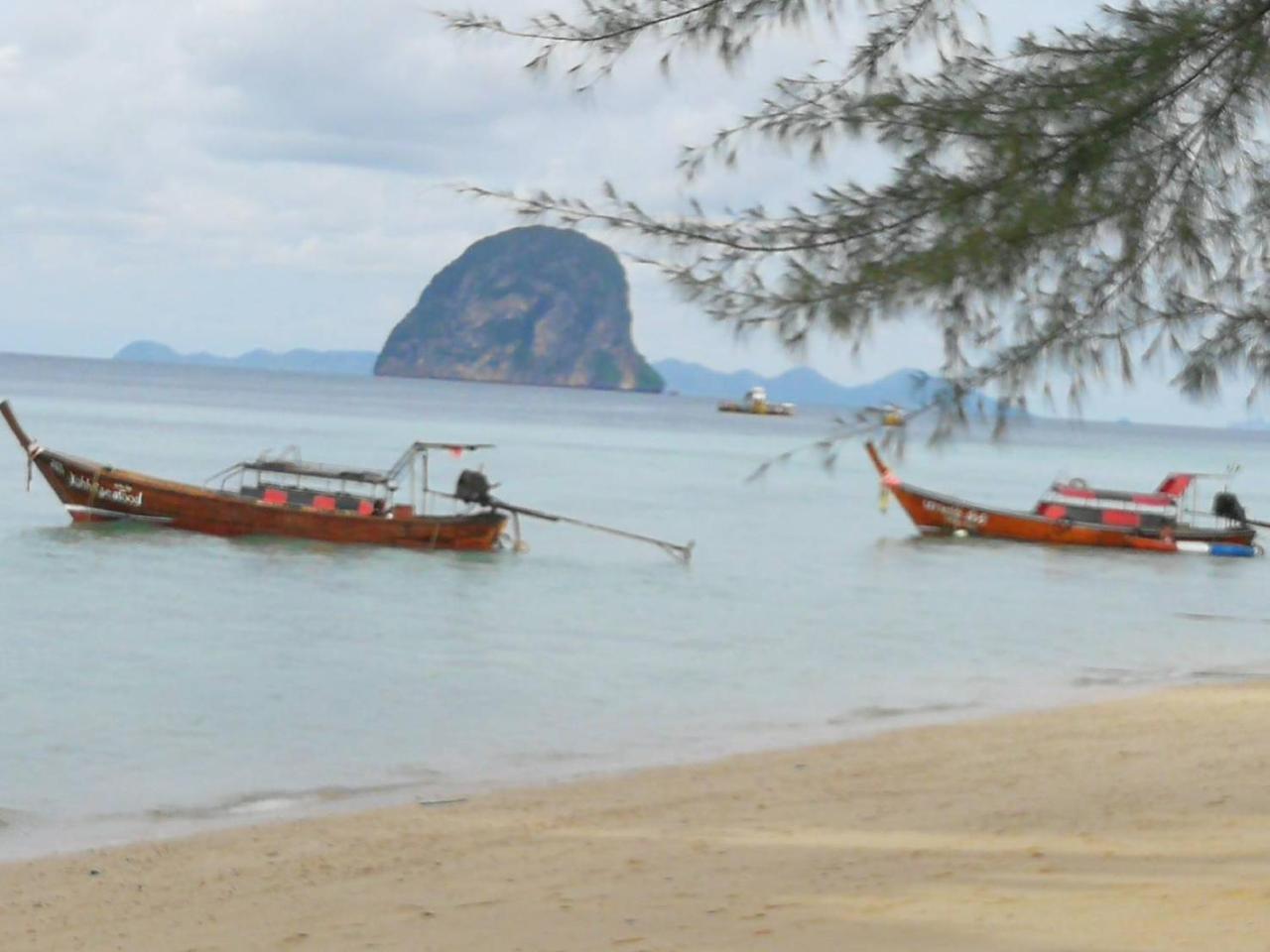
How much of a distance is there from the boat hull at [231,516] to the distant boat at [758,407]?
128 m

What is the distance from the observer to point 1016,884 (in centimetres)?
693

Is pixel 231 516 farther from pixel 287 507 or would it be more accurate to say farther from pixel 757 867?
pixel 757 867

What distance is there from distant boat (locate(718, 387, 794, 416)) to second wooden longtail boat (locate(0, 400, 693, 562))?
128 meters

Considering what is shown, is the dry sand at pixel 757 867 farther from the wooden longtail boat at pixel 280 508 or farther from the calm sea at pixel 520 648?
the wooden longtail boat at pixel 280 508

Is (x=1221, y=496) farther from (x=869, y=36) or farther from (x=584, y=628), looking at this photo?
(x=869, y=36)

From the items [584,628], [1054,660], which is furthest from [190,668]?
[1054,660]

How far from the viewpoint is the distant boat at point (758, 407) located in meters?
159

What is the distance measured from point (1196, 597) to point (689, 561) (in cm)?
942

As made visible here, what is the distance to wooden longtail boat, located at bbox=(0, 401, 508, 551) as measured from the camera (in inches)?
1172

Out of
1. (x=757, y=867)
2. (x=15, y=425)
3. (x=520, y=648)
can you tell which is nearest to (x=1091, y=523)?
(x=520, y=648)

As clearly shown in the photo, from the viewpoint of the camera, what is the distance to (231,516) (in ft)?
99.1

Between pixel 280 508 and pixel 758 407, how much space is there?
5297 inches

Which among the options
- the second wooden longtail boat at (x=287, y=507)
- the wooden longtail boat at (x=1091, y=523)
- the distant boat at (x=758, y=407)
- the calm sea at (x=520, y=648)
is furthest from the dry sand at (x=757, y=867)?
the distant boat at (x=758, y=407)

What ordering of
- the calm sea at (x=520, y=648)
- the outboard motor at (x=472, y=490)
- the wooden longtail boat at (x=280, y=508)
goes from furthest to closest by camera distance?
the outboard motor at (x=472, y=490), the wooden longtail boat at (x=280, y=508), the calm sea at (x=520, y=648)
